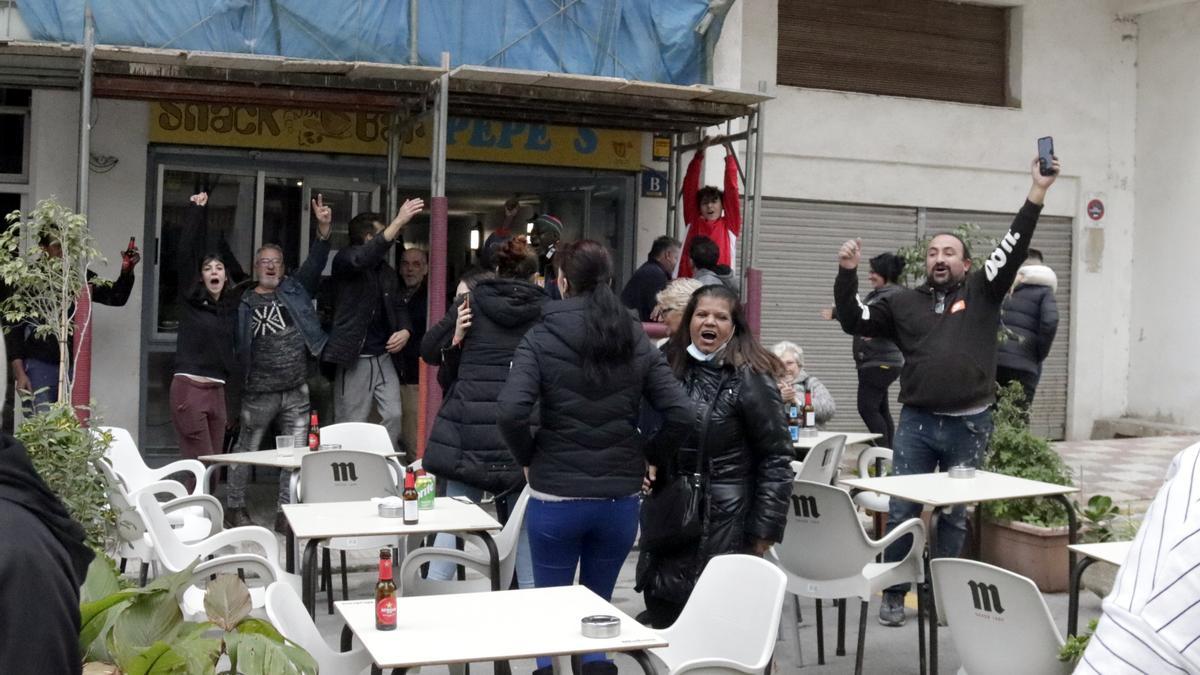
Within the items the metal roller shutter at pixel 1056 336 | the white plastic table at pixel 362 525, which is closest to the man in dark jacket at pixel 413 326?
the white plastic table at pixel 362 525

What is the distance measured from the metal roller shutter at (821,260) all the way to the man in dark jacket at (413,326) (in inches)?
173

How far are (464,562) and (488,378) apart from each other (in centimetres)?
108

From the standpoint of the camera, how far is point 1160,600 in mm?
1762

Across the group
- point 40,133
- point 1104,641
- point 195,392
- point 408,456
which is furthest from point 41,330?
point 1104,641

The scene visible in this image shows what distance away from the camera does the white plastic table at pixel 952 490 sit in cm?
654

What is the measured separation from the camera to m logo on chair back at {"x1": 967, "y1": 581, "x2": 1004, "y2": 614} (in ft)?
14.9

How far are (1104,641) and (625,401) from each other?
3.80 meters

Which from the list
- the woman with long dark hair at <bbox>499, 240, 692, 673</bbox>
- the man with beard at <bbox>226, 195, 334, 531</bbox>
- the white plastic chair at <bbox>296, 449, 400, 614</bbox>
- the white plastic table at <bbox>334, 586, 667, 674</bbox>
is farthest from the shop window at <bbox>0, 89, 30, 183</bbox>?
the white plastic table at <bbox>334, 586, 667, 674</bbox>

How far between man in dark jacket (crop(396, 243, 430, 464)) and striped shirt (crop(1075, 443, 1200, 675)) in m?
9.02

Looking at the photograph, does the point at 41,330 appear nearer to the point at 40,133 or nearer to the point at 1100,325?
the point at 40,133

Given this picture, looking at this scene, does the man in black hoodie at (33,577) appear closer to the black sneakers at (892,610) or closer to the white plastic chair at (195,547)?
the white plastic chair at (195,547)

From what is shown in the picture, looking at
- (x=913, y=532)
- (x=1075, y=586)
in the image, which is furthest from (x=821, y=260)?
(x=1075, y=586)

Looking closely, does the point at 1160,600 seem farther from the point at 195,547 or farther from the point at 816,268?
the point at 816,268

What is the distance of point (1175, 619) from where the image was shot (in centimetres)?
174
